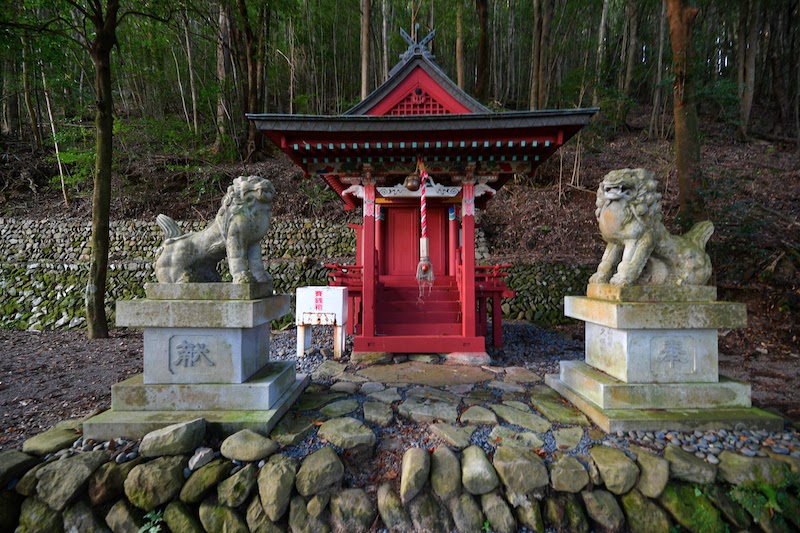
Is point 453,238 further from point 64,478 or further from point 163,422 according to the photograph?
point 64,478

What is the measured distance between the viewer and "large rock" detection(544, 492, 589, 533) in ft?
7.55

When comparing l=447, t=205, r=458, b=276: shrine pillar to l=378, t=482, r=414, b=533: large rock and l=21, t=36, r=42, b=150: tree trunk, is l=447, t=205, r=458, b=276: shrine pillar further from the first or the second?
l=21, t=36, r=42, b=150: tree trunk

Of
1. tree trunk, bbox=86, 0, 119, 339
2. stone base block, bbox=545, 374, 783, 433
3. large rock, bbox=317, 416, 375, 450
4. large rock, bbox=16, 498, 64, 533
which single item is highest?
tree trunk, bbox=86, 0, 119, 339

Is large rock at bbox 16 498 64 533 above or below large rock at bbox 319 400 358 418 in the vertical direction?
below

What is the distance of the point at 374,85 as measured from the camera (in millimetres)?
19594

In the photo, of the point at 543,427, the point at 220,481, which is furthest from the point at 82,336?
the point at 543,427

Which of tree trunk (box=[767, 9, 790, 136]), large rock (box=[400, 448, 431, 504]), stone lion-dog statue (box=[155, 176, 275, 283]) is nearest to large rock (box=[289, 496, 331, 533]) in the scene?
large rock (box=[400, 448, 431, 504])

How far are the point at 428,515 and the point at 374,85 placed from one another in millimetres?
21093

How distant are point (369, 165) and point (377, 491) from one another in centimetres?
460

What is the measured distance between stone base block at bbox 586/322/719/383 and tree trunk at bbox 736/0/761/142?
18.3 metres

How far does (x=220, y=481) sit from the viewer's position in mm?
2457

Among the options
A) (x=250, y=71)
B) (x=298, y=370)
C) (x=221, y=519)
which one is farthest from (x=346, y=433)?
(x=250, y=71)

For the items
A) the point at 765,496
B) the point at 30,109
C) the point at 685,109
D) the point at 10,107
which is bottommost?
the point at 765,496

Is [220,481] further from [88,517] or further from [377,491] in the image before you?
[377,491]
